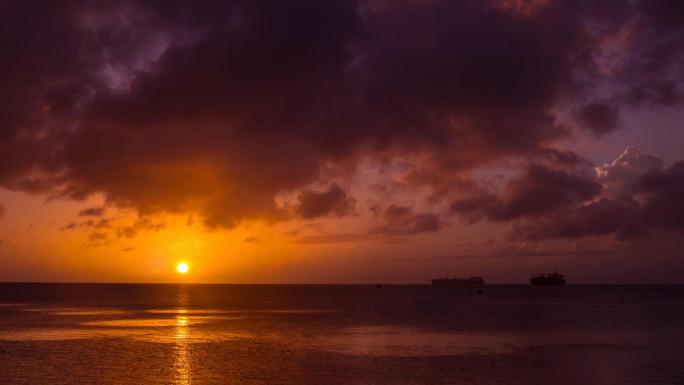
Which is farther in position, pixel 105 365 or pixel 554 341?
pixel 554 341

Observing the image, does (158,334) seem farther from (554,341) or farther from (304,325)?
(554,341)

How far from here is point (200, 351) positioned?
58938mm

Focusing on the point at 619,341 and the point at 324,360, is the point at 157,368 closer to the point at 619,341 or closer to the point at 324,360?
the point at 324,360

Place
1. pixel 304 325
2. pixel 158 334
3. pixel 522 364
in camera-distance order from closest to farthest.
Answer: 1. pixel 522 364
2. pixel 158 334
3. pixel 304 325

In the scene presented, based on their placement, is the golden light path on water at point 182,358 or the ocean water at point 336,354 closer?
the golden light path on water at point 182,358

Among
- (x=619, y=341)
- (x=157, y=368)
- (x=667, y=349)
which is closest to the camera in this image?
(x=157, y=368)

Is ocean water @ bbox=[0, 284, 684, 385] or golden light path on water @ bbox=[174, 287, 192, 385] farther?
ocean water @ bbox=[0, 284, 684, 385]

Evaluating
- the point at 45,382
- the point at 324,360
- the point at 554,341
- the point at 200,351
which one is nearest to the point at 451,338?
the point at 554,341

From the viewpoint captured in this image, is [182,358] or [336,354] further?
[336,354]

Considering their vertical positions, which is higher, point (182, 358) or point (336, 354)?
point (182, 358)

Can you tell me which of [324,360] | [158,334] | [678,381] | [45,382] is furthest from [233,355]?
[678,381]

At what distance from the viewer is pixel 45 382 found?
4231 centimetres

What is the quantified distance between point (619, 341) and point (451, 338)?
730 inches

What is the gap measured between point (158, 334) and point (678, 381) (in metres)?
55.9
